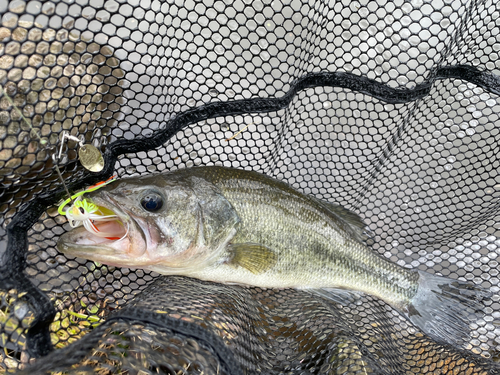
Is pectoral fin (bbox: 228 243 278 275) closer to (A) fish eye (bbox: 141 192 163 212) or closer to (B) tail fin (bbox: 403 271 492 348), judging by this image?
(A) fish eye (bbox: 141 192 163 212)

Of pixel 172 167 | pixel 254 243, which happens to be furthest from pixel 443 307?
pixel 172 167

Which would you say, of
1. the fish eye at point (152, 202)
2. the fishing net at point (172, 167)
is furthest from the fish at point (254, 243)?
the fishing net at point (172, 167)

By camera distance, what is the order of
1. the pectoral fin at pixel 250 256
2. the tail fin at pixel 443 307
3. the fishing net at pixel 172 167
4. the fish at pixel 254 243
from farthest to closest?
the tail fin at pixel 443 307
the pectoral fin at pixel 250 256
the fish at pixel 254 243
the fishing net at pixel 172 167

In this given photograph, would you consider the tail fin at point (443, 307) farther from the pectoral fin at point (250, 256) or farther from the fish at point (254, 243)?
the pectoral fin at point (250, 256)

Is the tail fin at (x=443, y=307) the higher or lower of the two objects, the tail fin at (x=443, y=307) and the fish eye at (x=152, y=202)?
the lower

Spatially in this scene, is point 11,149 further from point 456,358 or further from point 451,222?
point 451,222

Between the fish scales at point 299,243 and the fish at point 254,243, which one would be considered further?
the fish scales at point 299,243

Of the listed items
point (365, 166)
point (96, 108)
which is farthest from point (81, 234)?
point (365, 166)

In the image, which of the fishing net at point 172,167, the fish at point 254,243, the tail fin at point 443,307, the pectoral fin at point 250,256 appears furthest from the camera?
the tail fin at point 443,307
